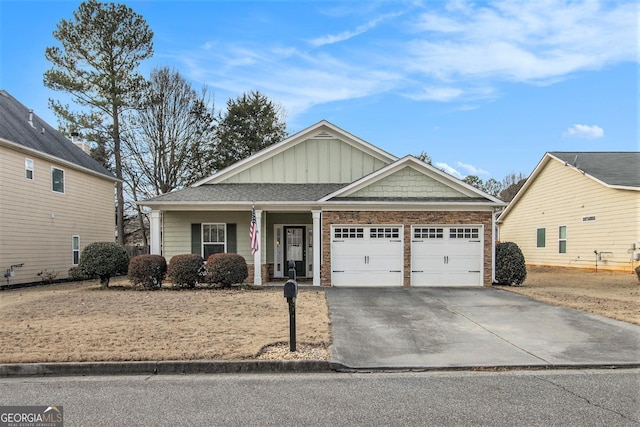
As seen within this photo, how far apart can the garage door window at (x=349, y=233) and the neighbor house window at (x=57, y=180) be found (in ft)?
39.3

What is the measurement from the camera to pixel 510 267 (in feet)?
52.6

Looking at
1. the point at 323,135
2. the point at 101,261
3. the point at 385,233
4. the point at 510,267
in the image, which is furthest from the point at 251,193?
the point at 510,267

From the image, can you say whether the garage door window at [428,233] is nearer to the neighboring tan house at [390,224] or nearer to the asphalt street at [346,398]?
the neighboring tan house at [390,224]

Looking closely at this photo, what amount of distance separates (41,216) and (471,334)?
16.8m

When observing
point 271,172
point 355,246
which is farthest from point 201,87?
point 355,246

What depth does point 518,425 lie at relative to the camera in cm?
454

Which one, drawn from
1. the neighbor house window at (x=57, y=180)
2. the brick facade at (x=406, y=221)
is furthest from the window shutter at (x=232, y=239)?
the neighbor house window at (x=57, y=180)

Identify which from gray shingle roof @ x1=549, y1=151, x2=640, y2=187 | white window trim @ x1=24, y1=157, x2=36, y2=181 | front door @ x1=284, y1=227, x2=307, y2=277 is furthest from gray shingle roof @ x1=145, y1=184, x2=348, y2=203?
gray shingle roof @ x1=549, y1=151, x2=640, y2=187

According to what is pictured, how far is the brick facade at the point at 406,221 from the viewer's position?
15789 millimetres

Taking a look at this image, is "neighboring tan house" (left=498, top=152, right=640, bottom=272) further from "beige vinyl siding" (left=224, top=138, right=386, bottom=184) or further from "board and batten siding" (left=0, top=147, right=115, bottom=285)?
"board and batten siding" (left=0, top=147, right=115, bottom=285)

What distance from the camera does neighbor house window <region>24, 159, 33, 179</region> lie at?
17.7 metres

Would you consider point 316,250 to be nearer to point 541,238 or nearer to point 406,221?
point 406,221

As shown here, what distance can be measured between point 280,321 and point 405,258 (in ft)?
23.7

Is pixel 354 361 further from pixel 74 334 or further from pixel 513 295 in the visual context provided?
pixel 513 295
